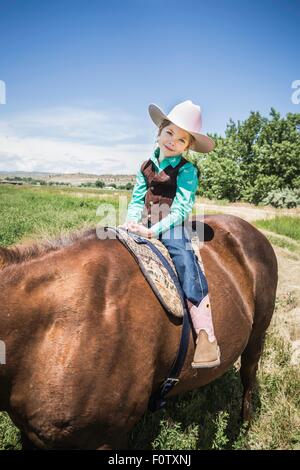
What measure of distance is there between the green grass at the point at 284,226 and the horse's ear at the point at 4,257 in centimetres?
1338

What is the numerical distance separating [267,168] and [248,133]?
5.35 metres

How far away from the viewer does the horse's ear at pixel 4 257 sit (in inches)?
67.7

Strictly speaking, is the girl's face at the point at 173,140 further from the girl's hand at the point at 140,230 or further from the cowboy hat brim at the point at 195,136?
the girl's hand at the point at 140,230

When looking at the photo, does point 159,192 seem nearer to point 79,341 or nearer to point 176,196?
point 176,196

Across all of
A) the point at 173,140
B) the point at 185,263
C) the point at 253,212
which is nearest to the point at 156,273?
the point at 185,263

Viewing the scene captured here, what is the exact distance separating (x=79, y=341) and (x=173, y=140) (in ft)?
5.50

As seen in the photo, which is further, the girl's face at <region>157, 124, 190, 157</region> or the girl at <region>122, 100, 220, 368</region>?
the girl's face at <region>157, 124, 190, 157</region>

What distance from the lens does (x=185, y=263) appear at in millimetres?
2262

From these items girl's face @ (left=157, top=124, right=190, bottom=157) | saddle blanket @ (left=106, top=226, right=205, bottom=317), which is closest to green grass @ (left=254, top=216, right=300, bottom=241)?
girl's face @ (left=157, top=124, right=190, bottom=157)

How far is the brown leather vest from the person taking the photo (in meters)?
2.52

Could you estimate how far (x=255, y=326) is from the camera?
10.3 ft

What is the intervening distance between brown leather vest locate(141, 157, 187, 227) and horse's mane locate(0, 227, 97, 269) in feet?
1.78

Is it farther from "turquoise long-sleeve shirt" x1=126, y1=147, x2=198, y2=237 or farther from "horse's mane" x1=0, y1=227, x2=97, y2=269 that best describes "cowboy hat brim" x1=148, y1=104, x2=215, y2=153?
"horse's mane" x1=0, y1=227, x2=97, y2=269
